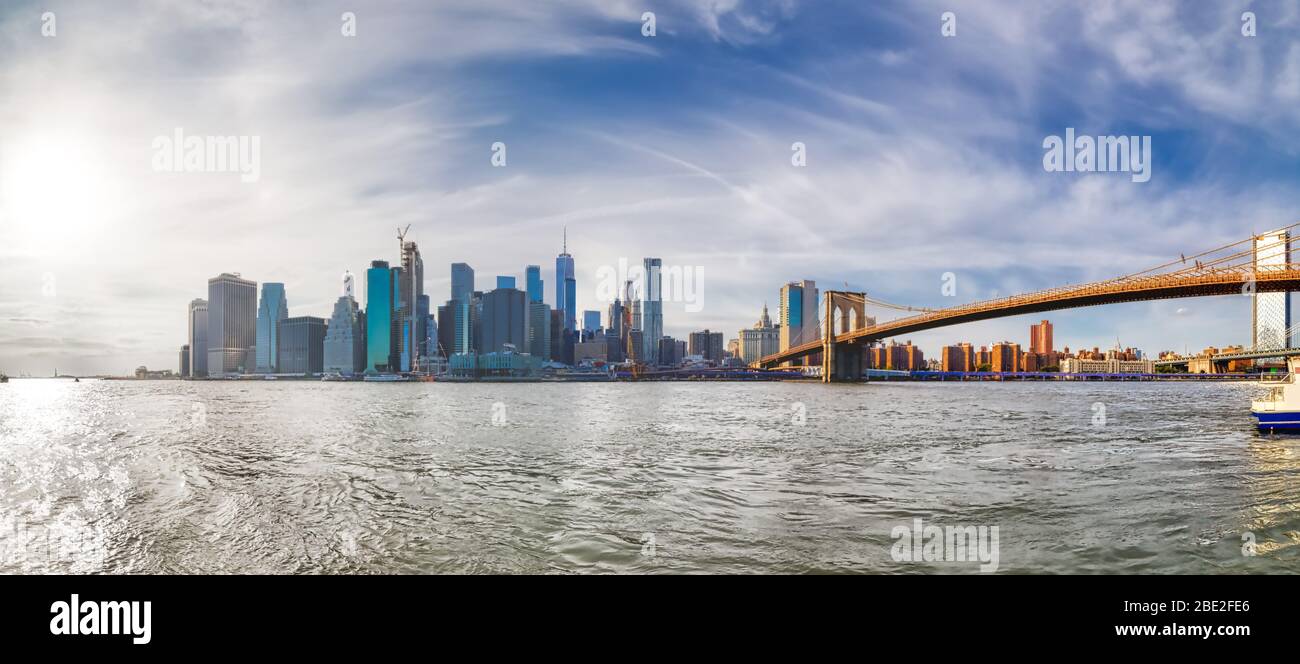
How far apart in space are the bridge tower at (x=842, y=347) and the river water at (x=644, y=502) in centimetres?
5660

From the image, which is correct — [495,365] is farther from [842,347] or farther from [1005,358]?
[1005,358]

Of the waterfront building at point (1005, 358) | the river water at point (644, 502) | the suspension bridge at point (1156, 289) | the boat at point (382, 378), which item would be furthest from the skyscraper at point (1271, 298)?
the boat at point (382, 378)

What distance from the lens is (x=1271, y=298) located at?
1842 inches

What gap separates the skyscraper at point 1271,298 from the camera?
110 ft

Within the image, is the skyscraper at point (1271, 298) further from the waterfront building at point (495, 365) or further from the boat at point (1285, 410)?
the waterfront building at point (495, 365)

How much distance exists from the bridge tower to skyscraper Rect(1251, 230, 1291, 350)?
35670 mm

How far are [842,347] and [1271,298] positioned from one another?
38800mm

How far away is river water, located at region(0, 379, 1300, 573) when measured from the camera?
7.17m

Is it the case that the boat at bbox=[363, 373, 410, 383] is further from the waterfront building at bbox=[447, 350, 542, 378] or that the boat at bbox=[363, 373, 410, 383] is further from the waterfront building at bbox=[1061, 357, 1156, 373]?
the waterfront building at bbox=[1061, 357, 1156, 373]

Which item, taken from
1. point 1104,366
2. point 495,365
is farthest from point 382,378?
point 1104,366

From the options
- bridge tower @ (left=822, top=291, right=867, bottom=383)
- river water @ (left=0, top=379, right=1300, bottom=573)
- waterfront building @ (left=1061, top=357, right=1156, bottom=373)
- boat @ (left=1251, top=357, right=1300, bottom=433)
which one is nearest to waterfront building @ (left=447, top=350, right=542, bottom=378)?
bridge tower @ (left=822, top=291, right=867, bottom=383)
